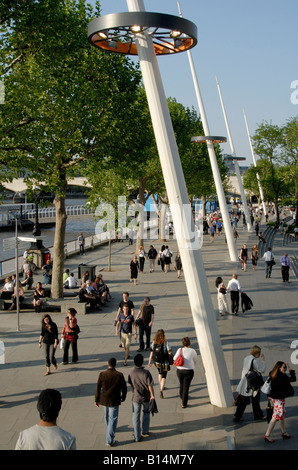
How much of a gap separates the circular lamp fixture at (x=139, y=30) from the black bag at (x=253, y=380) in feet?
18.7

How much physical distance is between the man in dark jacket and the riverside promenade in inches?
11.1

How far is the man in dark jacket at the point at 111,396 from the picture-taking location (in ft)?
25.6

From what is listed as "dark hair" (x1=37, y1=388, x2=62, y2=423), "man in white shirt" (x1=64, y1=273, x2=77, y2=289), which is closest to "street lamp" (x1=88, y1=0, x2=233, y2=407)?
"dark hair" (x1=37, y1=388, x2=62, y2=423)

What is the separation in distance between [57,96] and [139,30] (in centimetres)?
884

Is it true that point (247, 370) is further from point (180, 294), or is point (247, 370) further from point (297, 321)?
point (180, 294)

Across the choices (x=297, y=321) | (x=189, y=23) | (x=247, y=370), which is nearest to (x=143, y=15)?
(x=189, y=23)

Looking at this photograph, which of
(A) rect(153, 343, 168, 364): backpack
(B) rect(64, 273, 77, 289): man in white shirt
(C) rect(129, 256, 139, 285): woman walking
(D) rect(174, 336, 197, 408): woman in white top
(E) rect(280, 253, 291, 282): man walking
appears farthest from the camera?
(E) rect(280, 253, 291, 282): man walking

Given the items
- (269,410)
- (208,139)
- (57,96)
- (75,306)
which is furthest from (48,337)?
(208,139)

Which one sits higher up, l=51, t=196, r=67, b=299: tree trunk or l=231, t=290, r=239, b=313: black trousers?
l=51, t=196, r=67, b=299: tree trunk

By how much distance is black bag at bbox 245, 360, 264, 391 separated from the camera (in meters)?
8.63

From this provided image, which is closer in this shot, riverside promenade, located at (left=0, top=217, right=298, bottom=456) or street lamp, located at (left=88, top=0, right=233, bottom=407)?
riverside promenade, located at (left=0, top=217, right=298, bottom=456)

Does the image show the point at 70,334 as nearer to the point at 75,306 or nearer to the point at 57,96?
the point at 75,306

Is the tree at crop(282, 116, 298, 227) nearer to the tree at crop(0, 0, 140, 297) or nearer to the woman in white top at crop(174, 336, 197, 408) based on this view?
the tree at crop(0, 0, 140, 297)

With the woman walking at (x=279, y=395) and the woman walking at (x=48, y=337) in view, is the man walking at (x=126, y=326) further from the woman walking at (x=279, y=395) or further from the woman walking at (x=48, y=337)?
the woman walking at (x=279, y=395)
